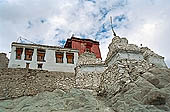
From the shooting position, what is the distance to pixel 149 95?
664cm

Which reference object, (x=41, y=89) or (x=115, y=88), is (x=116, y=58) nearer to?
(x=115, y=88)

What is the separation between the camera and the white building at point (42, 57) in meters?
23.4

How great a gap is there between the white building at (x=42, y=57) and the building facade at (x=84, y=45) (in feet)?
15.7

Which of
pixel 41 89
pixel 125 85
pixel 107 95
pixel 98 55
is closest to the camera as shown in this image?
pixel 125 85

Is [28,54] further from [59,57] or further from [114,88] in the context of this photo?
[114,88]

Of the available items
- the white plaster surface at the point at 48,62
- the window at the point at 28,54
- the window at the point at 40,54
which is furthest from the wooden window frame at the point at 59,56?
the window at the point at 28,54

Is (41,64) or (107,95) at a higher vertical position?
A: (41,64)

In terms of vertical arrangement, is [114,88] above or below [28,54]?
below

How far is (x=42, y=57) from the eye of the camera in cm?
2439

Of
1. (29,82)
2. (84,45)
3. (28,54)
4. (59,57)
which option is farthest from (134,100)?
(84,45)

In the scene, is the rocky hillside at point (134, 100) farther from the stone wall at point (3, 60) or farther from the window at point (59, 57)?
the stone wall at point (3, 60)

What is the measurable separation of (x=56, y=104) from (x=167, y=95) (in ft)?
16.9

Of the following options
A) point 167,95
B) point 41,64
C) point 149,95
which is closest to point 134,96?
point 149,95

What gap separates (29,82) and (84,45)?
18.3m
